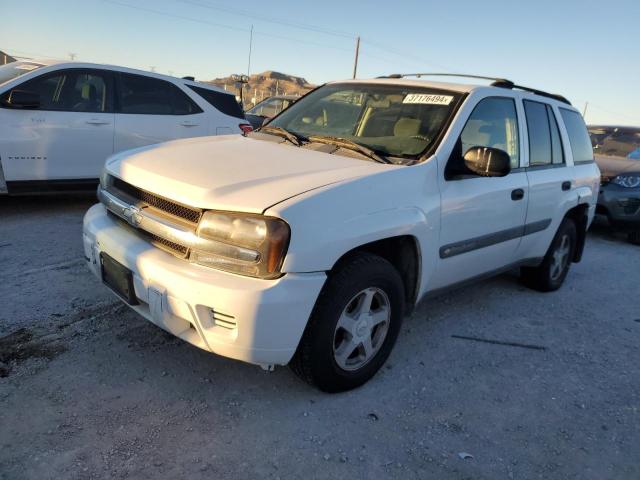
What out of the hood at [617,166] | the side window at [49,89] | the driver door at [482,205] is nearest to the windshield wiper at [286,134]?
the driver door at [482,205]

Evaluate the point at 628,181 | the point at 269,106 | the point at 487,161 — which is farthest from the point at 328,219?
the point at 269,106

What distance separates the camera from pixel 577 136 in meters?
4.82

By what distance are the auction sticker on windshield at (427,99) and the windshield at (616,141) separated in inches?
264

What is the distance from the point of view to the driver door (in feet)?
10.2

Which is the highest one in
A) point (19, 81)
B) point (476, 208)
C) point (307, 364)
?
point (19, 81)

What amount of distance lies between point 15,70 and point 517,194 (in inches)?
205

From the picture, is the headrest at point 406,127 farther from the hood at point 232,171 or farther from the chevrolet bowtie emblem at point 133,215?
the chevrolet bowtie emblem at point 133,215

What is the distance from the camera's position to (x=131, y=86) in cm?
611

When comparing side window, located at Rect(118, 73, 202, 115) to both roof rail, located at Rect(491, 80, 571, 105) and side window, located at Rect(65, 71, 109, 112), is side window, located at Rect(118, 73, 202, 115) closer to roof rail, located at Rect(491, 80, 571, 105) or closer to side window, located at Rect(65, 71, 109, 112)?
side window, located at Rect(65, 71, 109, 112)

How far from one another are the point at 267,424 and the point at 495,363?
5.31 ft

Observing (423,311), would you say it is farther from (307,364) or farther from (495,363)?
(307,364)

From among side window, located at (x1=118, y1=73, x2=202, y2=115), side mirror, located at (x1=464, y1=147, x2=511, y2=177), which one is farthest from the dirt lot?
side window, located at (x1=118, y1=73, x2=202, y2=115)

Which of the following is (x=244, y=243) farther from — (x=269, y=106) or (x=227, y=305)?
(x=269, y=106)

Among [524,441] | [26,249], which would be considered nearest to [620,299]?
[524,441]
